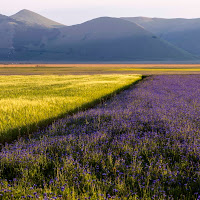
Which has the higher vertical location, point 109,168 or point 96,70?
point 96,70

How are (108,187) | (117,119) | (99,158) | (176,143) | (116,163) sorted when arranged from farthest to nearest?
(117,119) → (176,143) → (99,158) → (116,163) → (108,187)

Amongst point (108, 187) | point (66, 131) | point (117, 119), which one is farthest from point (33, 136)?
Result: point (108, 187)

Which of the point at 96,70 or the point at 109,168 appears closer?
the point at 109,168

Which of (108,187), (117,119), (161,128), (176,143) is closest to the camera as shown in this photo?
(108,187)

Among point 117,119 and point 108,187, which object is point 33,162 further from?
point 117,119

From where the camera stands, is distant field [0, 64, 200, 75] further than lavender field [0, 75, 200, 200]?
Yes

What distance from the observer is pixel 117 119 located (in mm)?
7438

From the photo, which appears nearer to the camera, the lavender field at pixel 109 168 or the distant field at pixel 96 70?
the lavender field at pixel 109 168

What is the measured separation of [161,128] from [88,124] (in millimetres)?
2119

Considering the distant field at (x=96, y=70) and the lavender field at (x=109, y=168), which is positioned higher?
the distant field at (x=96, y=70)

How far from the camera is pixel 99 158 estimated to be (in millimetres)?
4805

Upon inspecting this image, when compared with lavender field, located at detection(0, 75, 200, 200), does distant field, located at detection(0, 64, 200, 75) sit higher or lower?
higher

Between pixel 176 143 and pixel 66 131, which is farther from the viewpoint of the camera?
pixel 66 131

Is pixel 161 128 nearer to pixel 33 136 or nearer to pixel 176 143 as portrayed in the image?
pixel 176 143
